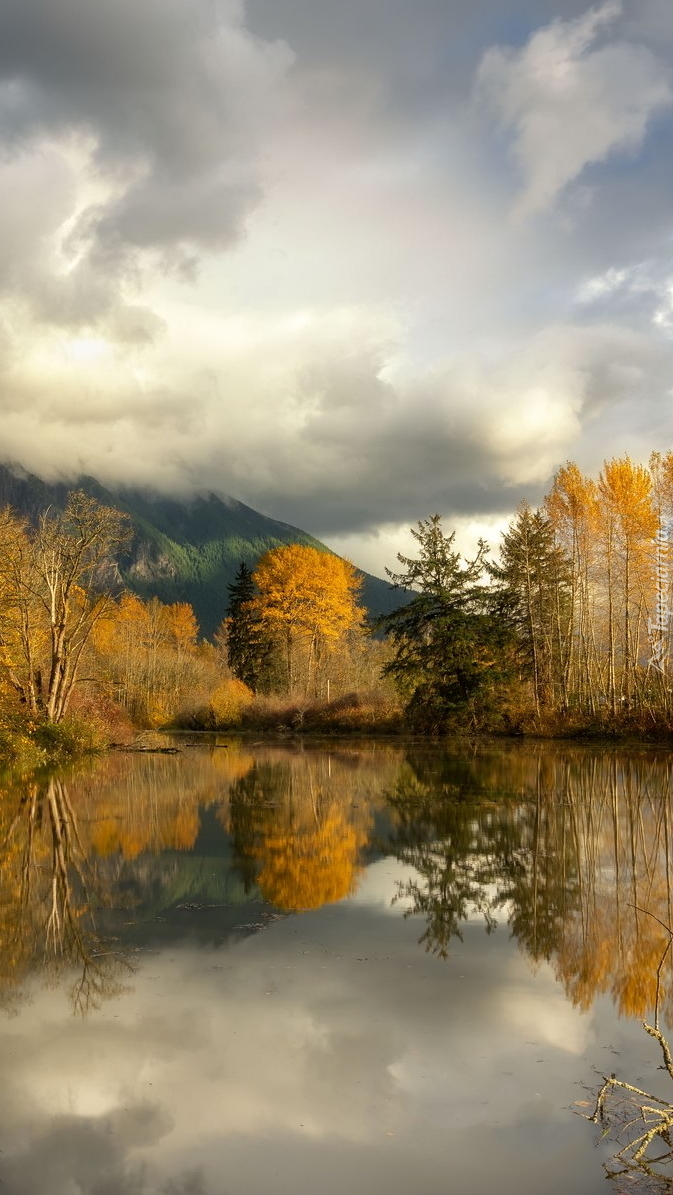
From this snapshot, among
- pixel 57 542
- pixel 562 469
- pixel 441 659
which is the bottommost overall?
pixel 441 659

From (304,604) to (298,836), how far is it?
39.1 meters

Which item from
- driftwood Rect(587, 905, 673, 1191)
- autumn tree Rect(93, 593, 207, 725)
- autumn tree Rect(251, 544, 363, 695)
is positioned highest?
autumn tree Rect(251, 544, 363, 695)

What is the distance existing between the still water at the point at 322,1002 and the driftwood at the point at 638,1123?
0.46 feet

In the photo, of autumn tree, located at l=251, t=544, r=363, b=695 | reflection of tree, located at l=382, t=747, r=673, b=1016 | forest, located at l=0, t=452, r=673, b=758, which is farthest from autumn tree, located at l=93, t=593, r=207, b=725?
reflection of tree, located at l=382, t=747, r=673, b=1016

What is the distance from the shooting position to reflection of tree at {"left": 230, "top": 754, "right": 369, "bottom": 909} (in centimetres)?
1133

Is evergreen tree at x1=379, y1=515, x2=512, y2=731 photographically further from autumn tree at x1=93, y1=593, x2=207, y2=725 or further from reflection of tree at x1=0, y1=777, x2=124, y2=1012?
reflection of tree at x1=0, y1=777, x2=124, y2=1012

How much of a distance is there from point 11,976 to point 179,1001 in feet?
5.55

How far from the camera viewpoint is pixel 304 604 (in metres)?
53.7

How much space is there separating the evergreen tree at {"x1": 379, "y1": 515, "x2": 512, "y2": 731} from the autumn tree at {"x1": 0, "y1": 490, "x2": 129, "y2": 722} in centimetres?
1591

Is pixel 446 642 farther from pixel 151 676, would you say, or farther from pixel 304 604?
pixel 151 676

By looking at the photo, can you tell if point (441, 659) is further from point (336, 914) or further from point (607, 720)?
point (336, 914)


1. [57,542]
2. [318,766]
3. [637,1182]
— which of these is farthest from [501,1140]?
[57,542]

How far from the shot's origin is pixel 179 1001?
7.11 metres

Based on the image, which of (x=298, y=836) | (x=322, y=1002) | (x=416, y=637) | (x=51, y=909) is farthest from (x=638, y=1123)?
(x=416, y=637)
